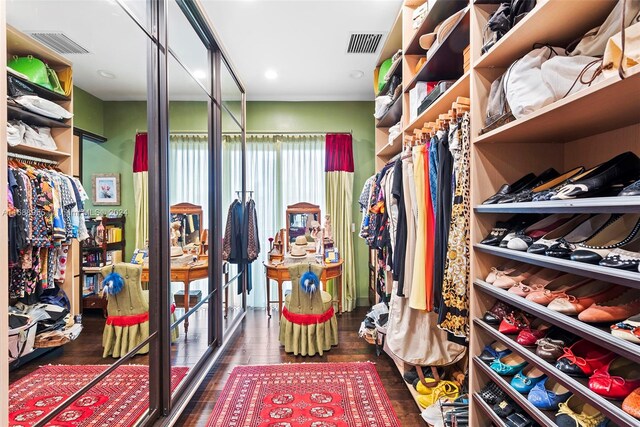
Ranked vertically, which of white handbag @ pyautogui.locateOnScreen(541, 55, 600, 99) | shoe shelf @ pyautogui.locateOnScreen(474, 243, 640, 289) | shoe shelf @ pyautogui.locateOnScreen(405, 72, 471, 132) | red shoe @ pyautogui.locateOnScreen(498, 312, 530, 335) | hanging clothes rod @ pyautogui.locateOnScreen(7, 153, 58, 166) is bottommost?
red shoe @ pyautogui.locateOnScreen(498, 312, 530, 335)

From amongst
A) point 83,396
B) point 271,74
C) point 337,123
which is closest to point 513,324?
point 83,396

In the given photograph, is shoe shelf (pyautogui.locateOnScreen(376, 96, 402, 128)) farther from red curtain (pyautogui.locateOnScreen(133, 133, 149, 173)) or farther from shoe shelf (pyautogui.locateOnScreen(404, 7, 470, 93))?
red curtain (pyautogui.locateOnScreen(133, 133, 149, 173))

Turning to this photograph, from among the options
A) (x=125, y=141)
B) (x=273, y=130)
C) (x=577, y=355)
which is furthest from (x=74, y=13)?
(x=273, y=130)

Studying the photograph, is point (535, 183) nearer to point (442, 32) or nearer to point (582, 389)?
point (582, 389)

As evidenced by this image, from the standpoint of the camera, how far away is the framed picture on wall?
54.5 inches

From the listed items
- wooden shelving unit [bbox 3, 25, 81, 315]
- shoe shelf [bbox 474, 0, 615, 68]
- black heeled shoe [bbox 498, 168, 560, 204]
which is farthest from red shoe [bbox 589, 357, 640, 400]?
wooden shelving unit [bbox 3, 25, 81, 315]

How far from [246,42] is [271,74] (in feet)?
2.12

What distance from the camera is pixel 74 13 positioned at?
122cm

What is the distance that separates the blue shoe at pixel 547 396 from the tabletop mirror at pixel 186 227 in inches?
75.5

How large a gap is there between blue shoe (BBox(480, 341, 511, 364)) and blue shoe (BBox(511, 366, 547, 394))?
0.33 feet

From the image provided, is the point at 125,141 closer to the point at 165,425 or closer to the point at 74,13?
the point at 74,13

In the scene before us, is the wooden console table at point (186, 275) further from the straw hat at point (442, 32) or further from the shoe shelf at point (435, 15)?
the shoe shelf at point (435, 15)

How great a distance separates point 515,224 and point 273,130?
346 centimetres

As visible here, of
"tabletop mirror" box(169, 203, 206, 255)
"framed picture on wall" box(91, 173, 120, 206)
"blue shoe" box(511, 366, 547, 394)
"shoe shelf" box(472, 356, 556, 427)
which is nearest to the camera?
"shoe shelf" box(472, 356, 556, 427)
